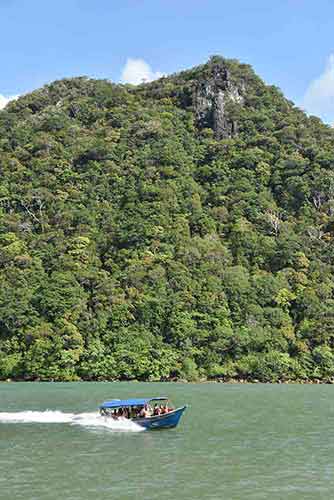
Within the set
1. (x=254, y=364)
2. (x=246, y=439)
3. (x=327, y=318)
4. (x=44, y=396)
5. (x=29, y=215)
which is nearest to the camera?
(x=246, y=439)

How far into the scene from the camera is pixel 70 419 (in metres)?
41.0

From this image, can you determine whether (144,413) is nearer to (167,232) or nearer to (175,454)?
(175,454)

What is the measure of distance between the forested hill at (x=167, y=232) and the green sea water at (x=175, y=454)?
31.9m

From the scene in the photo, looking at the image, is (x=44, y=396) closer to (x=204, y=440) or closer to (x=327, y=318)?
(x=204, y=440)

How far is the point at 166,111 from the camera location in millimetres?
137750

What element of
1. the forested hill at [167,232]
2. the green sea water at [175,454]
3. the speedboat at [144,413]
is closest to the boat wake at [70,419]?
the green sea water at [175,454]

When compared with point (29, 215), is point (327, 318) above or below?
below

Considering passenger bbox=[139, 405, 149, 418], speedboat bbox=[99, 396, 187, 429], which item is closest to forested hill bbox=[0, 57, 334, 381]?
speedboat bbox=[99, 396, 187, 429]

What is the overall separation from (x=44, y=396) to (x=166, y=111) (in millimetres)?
91407

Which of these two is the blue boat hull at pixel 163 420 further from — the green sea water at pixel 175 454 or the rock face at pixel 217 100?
the rock face at pixel 217 100

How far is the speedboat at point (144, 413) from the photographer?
37.5m

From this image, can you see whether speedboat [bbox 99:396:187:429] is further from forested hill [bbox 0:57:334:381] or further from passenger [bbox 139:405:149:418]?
forested hill [bbox 0:57:334:381]

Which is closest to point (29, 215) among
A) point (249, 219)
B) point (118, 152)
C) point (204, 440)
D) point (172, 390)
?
point (118, 152)

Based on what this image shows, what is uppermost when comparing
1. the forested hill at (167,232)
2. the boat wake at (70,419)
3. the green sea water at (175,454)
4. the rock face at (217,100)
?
the rock face at (217,100)
